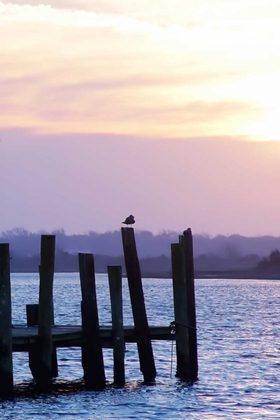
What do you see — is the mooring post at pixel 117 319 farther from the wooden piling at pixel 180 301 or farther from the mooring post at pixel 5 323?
the mooring post at pixel 5 323

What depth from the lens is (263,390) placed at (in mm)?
24734

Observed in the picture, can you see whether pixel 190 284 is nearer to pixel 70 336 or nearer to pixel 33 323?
pixel 70 336

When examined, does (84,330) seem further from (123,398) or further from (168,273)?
(168,273)

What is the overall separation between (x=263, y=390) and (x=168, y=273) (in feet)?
562

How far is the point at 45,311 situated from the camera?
68.6 ft

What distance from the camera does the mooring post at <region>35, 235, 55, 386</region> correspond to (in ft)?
68.5

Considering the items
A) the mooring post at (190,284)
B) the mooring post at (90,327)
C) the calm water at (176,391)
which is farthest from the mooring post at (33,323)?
the mooring post at (190,284)

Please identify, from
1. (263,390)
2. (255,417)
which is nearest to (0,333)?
(255,417)

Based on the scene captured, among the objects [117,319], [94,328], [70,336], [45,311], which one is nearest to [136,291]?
[117,319]

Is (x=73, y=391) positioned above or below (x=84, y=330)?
below


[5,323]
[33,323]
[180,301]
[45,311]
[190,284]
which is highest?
[190,284]

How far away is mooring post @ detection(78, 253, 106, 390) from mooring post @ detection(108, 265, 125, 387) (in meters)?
0.46

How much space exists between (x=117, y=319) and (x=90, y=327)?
0.72 metres

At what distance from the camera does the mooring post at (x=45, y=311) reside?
68.5 ft
